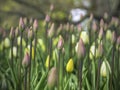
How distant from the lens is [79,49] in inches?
56.8

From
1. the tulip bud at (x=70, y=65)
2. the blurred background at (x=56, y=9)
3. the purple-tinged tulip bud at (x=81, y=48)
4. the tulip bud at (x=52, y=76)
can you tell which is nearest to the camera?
the tulip bud at (x=52, y=76)

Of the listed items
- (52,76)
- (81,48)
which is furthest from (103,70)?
(52,76)

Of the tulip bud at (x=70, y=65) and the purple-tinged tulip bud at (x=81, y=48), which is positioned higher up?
the purple-tinged tulip bud at (x=81, y=48)

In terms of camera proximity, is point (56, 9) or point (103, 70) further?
point (56, 9)

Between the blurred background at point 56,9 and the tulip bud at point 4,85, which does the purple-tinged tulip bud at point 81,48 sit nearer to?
the tulip bud at point 4,85

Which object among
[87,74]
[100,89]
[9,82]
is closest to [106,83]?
[100,89]

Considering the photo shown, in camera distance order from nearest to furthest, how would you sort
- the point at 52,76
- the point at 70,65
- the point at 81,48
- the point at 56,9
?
the point at 52,76 → the point at 81,48 → the point at 70,65 → the point at 56,9

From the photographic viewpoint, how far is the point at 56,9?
412 inches

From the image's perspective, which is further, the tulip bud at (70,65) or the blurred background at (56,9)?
the blurred background at (56,9)

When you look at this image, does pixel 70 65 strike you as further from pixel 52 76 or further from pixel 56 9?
pixel 56 9

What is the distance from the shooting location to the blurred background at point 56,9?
8.70 metres

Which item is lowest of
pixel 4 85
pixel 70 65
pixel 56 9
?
pixel 4 85

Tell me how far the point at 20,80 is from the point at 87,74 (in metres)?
0.45

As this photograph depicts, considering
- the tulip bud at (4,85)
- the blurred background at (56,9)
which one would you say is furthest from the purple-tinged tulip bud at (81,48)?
the blurred background at (56,9)
